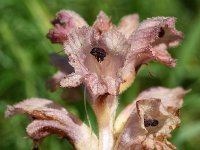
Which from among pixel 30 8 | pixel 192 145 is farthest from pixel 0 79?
pixel 192 145

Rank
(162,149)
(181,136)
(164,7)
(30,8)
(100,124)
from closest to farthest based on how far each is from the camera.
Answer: (162,149), (100,124), (181,136), (30,8), (164,7)

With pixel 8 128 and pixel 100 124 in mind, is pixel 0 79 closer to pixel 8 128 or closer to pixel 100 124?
pixel 8 128

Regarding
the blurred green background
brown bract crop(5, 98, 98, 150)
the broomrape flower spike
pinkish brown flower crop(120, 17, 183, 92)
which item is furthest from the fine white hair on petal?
the blurred green background

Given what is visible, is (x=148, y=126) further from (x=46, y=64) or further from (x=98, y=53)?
(x=46, y=64)

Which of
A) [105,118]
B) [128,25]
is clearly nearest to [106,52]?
[105,118]

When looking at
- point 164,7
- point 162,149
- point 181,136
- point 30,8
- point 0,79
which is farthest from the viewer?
point 164,7

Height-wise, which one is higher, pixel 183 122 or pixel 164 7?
pixel 164 7

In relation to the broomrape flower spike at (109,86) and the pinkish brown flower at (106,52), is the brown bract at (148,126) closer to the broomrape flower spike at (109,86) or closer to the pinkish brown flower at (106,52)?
the broomrape flower spike at (109,86)
